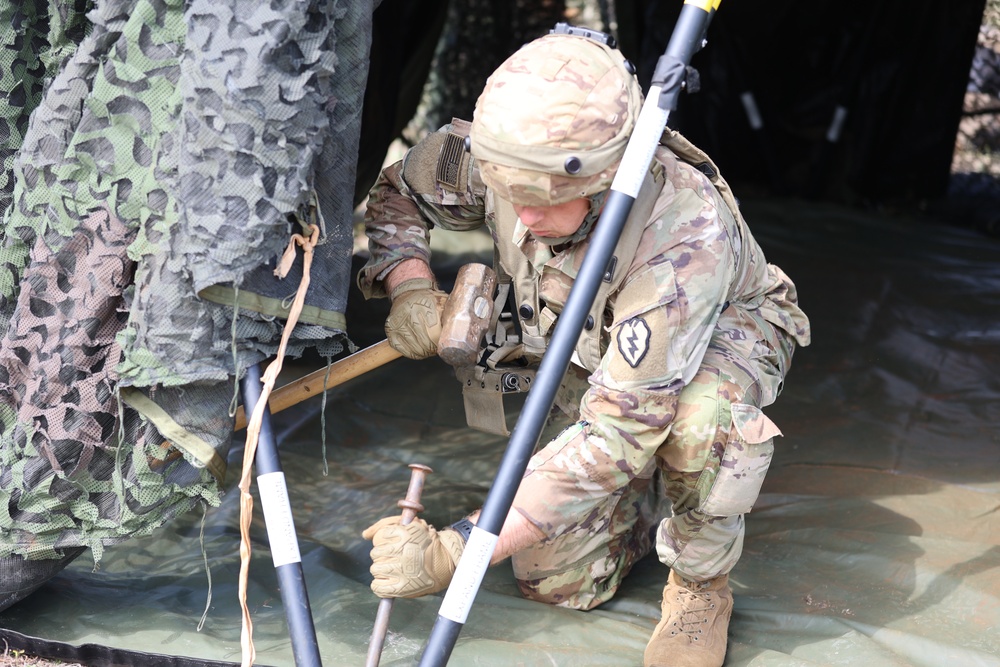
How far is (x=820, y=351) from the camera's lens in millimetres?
3887

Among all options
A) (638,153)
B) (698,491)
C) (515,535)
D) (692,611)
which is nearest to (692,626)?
(692,611)

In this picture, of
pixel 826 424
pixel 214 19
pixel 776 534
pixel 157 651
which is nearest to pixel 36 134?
pixel 214 19

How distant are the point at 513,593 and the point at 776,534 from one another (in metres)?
0.71

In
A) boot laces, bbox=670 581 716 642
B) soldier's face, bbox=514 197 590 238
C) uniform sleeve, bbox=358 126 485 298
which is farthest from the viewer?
uniform sleeve, bbox=358 126 485 298

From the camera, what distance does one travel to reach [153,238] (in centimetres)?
201

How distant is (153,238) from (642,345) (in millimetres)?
927

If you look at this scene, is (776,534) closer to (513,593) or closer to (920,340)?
(513,593)

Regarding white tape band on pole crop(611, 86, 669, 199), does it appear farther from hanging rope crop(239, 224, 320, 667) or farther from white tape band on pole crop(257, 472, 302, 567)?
white tape band on pole crop(257, 472, 302, 567)

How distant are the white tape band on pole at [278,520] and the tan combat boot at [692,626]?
797 millimetres

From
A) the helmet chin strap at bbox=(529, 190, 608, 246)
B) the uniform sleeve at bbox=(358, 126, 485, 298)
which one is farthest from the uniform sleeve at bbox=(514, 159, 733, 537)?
the uniform sleeve at bbox=(358, 126, 485, 298)

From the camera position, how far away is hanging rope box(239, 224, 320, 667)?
191 centimetres

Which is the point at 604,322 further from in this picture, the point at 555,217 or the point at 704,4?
the point at 704,4

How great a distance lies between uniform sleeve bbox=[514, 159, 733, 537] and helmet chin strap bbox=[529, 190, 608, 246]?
10 cm

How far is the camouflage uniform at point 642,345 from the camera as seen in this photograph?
1964 mm
